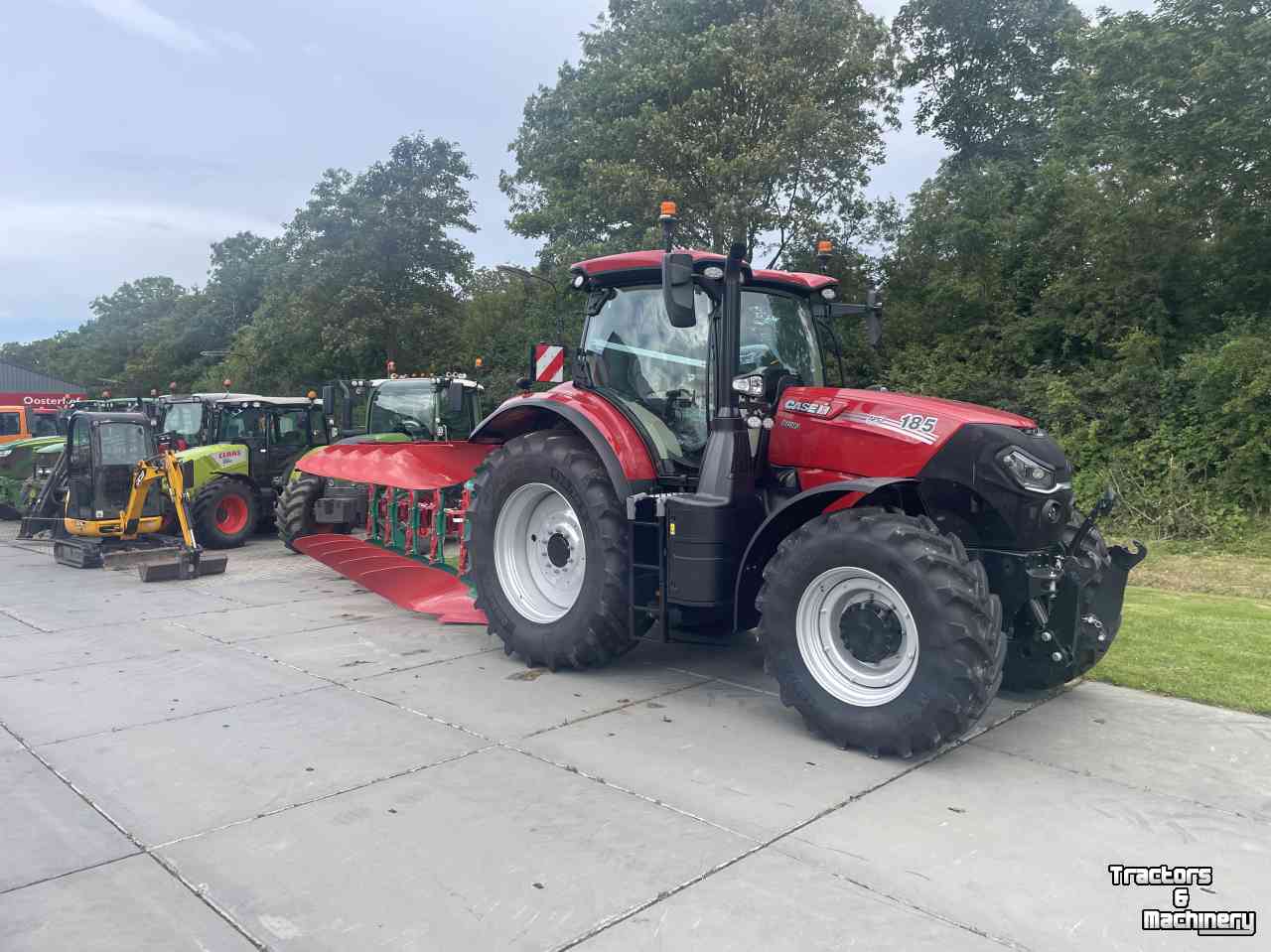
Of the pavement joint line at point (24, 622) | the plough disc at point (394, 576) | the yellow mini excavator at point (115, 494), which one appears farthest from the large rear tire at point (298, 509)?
the pavement joint line at point (24, 622)

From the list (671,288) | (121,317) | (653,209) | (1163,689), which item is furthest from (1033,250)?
(121,317)

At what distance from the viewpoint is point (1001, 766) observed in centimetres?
420

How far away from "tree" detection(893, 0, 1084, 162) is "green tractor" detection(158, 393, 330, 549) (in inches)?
570

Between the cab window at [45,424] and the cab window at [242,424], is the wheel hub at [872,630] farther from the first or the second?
the cab window at [45,424]

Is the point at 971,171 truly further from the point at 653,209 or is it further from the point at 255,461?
the point at 255,461

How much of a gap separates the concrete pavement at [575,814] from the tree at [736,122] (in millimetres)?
12595

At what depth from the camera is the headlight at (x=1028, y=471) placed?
4.36 m

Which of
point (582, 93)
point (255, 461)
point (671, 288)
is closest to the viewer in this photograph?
point (671, 288)

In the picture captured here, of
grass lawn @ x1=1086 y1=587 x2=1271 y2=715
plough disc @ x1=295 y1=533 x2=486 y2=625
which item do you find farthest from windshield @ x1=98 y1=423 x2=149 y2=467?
grass lawn @ x1=1086 y1=587 x2=1271 y2=715

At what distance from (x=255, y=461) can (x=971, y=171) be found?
545 inches

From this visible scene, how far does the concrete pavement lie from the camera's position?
296 cm

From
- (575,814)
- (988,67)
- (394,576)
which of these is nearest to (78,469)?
(394,576)

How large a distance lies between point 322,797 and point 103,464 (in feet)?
27.5

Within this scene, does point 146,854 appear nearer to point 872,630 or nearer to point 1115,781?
point 872,630
